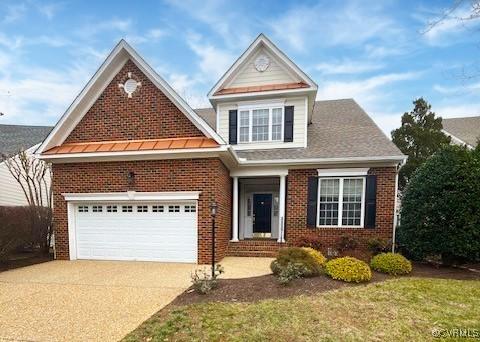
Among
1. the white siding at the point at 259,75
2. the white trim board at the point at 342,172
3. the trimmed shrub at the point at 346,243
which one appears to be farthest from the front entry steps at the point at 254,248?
the white siding at the point at 259,75

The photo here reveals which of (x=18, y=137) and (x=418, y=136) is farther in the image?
(x=18, y=137)

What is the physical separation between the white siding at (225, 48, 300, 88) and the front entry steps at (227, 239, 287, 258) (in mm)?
6023

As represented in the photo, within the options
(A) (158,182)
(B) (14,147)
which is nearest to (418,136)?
(A) (158,182)

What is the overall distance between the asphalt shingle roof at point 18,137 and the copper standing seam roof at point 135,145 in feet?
30.9

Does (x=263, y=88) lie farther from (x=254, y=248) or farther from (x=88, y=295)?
(x=88, y=295)

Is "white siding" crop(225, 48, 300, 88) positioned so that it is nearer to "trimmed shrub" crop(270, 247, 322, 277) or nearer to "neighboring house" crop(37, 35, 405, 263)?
"neighboring house" crop(37, 35, 405, 263)

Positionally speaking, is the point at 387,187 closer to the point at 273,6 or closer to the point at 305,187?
the point at 305,187

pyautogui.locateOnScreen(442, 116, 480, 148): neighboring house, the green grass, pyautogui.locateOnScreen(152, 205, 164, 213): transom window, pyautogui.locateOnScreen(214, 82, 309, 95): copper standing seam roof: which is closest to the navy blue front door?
pyautogui.locateOnScreen(214, 82, 309, 95): copper standing seam roof

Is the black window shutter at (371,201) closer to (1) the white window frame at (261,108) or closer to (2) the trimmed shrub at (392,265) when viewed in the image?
(2) the trimmed shrub at (392,265)

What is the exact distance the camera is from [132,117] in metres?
9.05

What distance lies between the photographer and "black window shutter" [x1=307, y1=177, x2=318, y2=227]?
943cm

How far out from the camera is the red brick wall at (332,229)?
29.5ft

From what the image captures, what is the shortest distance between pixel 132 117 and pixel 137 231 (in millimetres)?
3730

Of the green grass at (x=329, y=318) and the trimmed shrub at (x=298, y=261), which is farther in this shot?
the trimmed shrub at (x=298, y=261)
